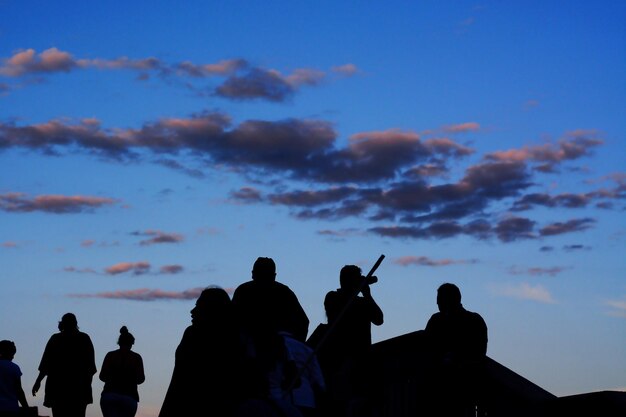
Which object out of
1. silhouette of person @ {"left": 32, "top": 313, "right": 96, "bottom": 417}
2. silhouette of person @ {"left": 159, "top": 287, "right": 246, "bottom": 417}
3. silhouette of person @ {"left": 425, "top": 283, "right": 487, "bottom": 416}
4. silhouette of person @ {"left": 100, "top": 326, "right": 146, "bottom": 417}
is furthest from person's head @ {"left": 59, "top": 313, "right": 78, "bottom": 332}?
silhouette of person @ {"left": 159, "top": 287, "right": 246, "bottom": 417}

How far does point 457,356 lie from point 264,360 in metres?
3.82

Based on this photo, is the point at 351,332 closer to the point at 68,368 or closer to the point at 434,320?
the point at 434,320

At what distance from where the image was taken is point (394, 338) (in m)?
20.8

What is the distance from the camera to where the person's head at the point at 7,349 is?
1584 centimetres

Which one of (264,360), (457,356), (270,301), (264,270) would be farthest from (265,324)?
(457,356)

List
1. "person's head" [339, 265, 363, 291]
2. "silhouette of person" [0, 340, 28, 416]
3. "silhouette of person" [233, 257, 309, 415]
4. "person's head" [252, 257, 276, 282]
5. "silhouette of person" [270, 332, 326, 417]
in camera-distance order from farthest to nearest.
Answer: "silhouette of person" [0, 340, 28, 416], "person's head" [339, 265, 363, 291], "person's head" [252, 257, 276, 282], "silhouette of person" [270, 332, 326, 417], "silhouette of person" [233, 257, 309, 415]

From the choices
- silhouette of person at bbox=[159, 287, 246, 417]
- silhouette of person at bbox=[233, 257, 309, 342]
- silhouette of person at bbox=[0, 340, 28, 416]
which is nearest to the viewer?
silhouette of person at bbox=[159, 287, 246, 417]

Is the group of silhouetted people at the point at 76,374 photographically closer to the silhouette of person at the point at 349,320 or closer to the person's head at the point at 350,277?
the silhouette of person at the point at 349,320

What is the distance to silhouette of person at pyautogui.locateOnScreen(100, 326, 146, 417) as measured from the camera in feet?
52.3

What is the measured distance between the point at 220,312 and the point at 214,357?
29cm

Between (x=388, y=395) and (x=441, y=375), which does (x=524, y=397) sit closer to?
(x=441, y=375)

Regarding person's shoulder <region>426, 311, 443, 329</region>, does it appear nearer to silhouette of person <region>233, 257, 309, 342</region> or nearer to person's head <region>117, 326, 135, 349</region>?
silhouette of person <region>233, 257, 309, 342</region>

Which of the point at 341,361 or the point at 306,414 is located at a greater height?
the point at 341,361

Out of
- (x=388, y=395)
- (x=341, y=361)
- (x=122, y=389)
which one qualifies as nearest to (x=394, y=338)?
(x=388, y=395)
